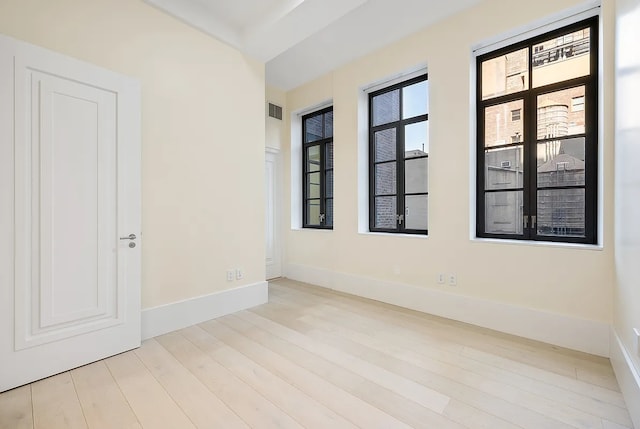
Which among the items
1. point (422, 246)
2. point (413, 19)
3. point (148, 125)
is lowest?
point (422, 246)

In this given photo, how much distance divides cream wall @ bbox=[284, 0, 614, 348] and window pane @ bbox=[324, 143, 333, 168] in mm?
498

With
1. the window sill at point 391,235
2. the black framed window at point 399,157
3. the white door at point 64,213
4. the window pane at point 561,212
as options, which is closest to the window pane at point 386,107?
the black framed window at point 399,157

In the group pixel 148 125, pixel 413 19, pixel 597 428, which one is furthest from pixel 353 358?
pixel 413 19

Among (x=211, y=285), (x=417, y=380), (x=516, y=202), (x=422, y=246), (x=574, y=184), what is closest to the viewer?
(x=417, y=380)

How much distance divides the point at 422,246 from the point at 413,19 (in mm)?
2490

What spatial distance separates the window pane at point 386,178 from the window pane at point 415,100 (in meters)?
0.67

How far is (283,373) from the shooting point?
6.89 ft

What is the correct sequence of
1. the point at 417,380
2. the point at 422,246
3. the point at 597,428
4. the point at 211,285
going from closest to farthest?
the point at 597,428 → the point at 417,380 → the point at 211,285 → the point at 422,246

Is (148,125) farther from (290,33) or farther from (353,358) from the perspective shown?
(353,358)

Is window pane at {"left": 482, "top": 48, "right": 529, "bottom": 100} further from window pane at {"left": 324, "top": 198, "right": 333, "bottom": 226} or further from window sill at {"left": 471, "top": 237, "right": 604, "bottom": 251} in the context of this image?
window pane at {"left": 324, "top": 198, "right": 333, "bottom": 226}

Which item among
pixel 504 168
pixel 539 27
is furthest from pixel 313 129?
pixel 539 27

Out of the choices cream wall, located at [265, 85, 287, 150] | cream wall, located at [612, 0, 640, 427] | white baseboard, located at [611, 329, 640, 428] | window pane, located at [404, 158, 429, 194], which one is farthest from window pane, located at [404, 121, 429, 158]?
white baseboard, located at [611, 329, 640, 428]

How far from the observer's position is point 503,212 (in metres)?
3.05

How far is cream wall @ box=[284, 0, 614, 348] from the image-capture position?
244cm
